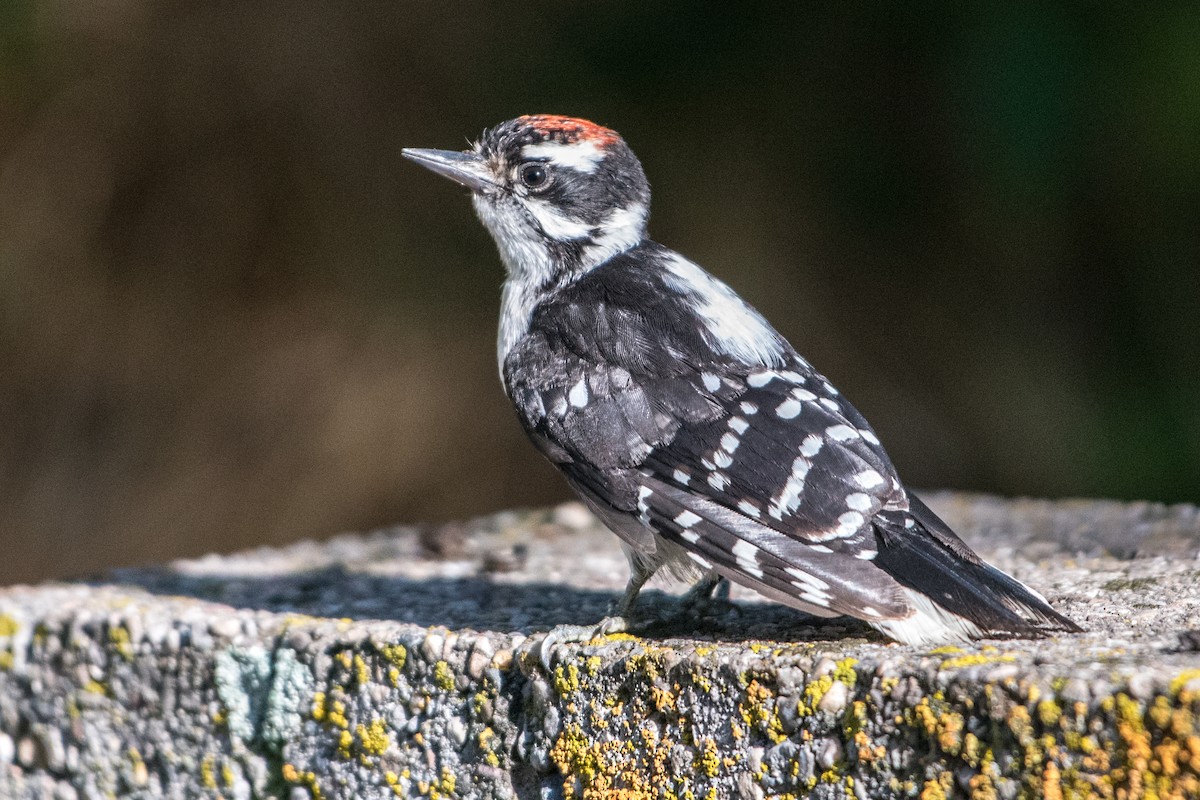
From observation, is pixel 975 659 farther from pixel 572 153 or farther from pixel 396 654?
pixel 572 153

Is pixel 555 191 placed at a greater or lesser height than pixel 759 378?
greater

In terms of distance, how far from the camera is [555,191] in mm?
3566

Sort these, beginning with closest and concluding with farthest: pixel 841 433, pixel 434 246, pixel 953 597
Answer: pixel 953 597
pixel 841 433
pixel 434 246

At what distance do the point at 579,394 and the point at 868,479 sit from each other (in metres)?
0.70

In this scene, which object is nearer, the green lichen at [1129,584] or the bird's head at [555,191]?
the green lichen at [1129,584]

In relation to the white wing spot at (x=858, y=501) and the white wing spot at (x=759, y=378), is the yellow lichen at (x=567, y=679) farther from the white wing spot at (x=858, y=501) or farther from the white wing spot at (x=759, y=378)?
the white wing spot at (x=759, y=378)

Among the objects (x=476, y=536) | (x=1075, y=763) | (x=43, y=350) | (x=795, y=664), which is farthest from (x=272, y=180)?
(x=1075, y=763)

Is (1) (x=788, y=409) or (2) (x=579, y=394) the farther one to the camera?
(2) (x=579, y=394)

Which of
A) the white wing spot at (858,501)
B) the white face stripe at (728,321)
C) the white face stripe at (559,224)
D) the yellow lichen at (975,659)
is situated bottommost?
the yellow lichen at (975,659)

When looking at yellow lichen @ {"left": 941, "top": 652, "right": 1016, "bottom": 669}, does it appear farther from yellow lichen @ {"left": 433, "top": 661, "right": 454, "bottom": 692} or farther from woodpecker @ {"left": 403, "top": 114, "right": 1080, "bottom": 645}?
yellow lichen @ {"left": 433, "top": 661, "right": 454, "bottom": 692}

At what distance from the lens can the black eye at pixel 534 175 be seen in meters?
3.56

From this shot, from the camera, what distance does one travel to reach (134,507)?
6133mm

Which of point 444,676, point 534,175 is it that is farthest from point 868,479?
point 534,175

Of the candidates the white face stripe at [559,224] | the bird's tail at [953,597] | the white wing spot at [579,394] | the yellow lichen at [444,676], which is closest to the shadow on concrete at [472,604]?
the bird's tail at [953,597]
